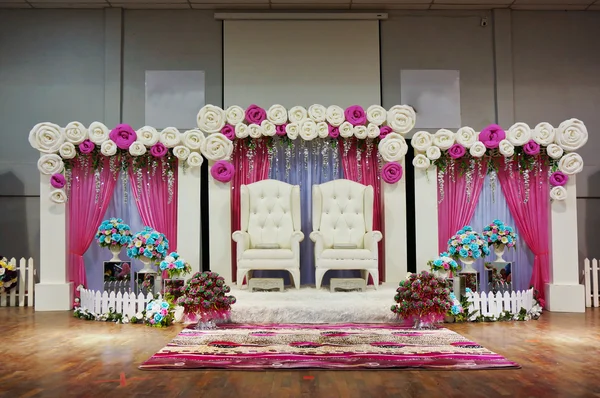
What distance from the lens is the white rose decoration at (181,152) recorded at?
7.17 meters

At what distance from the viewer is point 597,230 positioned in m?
8.44

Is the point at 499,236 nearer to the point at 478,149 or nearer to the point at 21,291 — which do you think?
the point at 478,149

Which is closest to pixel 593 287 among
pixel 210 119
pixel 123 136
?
pixel 210 119

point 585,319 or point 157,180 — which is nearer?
point 585,319

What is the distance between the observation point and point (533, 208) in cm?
734

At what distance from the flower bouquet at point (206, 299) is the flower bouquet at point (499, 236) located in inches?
120

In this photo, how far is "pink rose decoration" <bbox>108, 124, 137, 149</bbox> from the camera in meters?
7.09

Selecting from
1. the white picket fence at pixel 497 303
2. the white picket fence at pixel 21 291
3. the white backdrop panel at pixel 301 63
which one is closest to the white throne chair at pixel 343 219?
the white picket fence at pixel 497 303

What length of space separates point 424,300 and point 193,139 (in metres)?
3.28

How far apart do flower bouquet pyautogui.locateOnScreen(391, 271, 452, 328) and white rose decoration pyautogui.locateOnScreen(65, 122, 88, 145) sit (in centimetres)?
397

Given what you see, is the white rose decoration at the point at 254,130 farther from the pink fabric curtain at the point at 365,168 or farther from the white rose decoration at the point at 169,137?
the pink fabric curtain at the point at 365,168

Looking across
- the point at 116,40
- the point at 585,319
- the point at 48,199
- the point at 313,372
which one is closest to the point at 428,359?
the point at 313,372

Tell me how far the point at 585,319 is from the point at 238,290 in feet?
12.0

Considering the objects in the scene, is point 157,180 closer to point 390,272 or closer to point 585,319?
point 390,272
